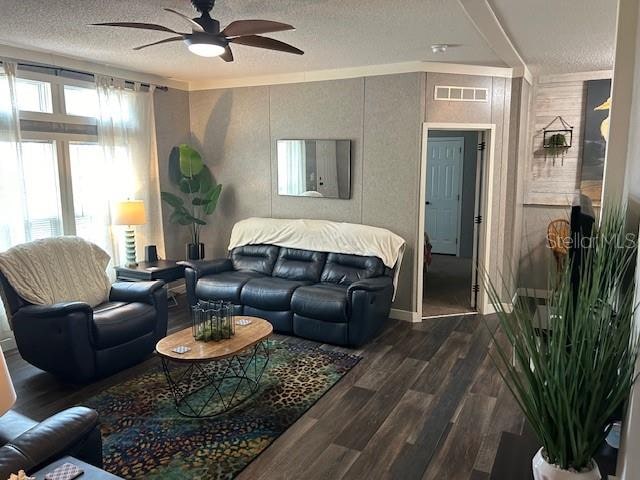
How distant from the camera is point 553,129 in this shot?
18.9 ft

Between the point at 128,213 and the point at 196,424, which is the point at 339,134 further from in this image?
the point at 196,424


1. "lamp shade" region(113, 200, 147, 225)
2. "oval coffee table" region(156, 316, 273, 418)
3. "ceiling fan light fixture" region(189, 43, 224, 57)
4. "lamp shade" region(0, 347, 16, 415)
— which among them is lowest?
"oval coffee table" region(156, 316, 273, 418)

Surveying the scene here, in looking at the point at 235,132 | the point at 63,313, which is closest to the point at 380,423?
the point at 63,313

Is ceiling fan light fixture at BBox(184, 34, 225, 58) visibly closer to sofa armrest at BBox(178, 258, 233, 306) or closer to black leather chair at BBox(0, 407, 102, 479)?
black leather chair at BBox(0, 407, 102, 479)

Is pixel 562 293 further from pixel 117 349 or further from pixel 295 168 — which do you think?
pixel 295 168

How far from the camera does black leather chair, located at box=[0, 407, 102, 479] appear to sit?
1.90 m

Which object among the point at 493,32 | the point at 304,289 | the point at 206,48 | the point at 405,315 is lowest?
the point at 405,315

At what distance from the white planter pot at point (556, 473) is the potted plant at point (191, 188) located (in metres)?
5.06

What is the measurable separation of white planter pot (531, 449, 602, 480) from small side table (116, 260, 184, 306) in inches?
169

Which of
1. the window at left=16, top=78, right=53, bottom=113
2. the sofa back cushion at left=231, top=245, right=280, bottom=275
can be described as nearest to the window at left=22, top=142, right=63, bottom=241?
the window at left=16, top=78, right=53, bottom=113

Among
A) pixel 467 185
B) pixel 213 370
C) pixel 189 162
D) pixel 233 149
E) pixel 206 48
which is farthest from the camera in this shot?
pixel 467 185

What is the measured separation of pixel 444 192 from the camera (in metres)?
8.41

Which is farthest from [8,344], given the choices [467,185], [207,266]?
[467,185]

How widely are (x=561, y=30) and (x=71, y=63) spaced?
176 inches
